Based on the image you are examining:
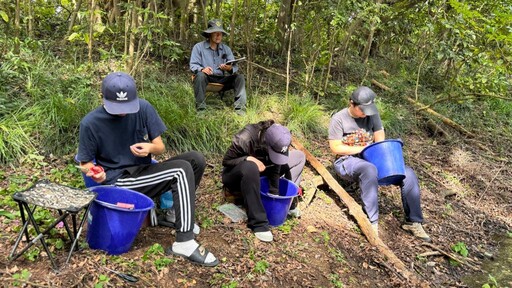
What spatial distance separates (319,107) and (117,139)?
3.61m

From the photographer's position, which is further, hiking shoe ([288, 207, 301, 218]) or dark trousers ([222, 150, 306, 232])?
hiking shoe ([288, 207, 301, 218])

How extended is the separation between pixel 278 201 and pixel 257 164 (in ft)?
1.16

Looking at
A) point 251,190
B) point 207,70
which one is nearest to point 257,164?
point 251,190

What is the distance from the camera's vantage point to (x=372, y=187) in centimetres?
371

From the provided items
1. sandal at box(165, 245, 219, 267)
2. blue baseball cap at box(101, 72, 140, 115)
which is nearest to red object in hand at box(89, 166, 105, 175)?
blue baseball cap at box(101, 72, 140, 115)

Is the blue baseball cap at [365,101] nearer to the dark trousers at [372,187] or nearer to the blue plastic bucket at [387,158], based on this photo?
the blue plastic bucket at [387,158]

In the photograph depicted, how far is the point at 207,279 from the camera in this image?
2.61 metres

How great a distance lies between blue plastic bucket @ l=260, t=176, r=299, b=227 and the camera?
3.22 meters

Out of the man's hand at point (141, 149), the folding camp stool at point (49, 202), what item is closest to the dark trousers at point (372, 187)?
the man's hand at point (141, 149)

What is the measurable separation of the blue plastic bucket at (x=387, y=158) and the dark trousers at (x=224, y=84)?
6.55 feet

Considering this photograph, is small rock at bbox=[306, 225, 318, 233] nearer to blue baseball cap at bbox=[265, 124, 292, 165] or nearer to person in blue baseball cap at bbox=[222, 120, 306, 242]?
person in blue baseball cap at bbox=[222, 120, 306, 242]

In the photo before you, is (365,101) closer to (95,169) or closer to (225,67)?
(225,67)

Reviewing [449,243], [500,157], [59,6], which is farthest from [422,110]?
[59,6]

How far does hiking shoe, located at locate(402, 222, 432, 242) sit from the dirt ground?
7cm
